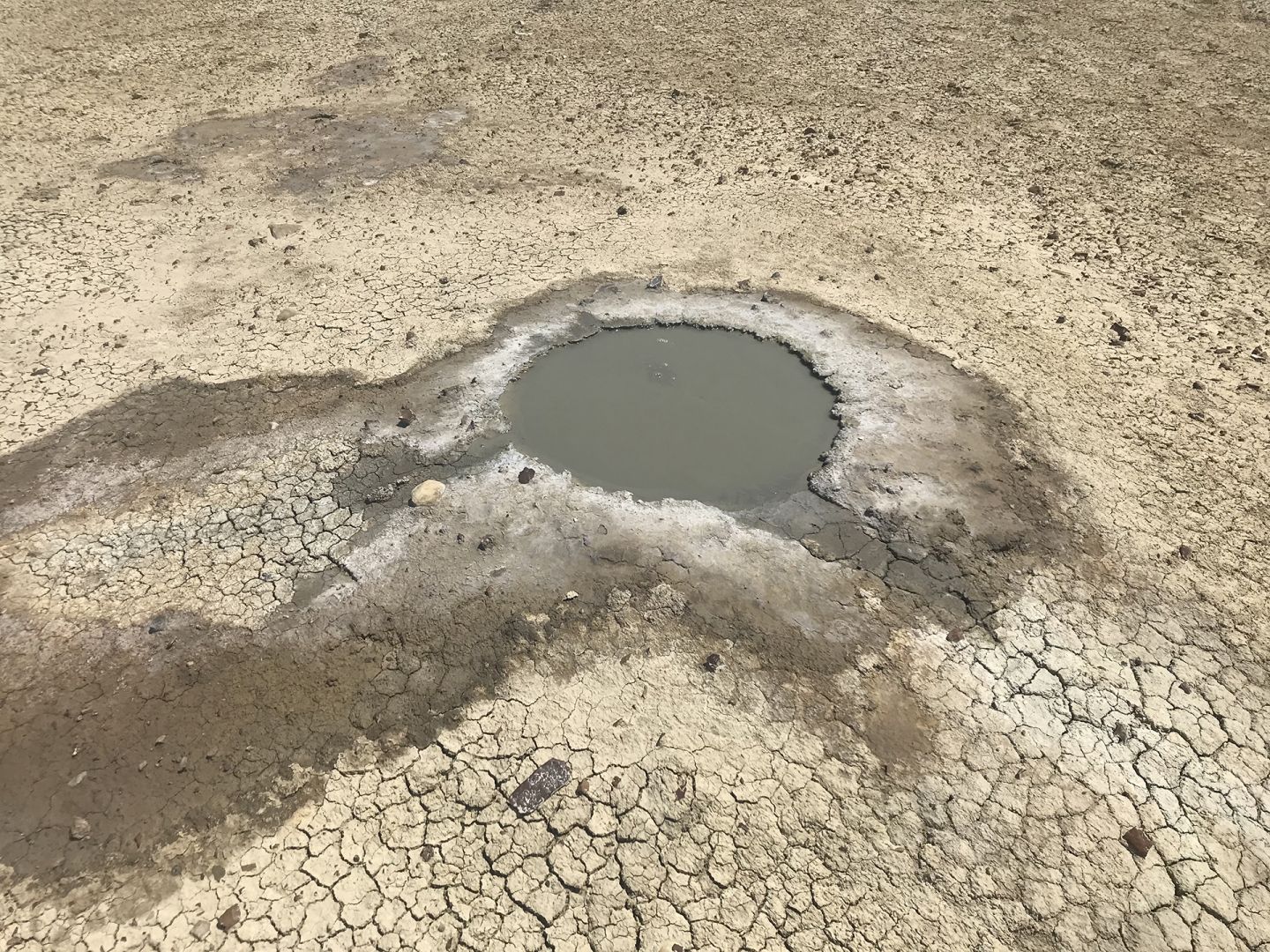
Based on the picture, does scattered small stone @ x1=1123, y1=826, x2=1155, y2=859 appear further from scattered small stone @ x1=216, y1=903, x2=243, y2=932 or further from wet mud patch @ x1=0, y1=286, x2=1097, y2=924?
scattered small stone @ x1=216, y1=903, x2=243, y2=932

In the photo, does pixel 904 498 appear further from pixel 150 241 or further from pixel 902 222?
pixel 150 241

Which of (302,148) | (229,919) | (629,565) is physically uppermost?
(302,148)

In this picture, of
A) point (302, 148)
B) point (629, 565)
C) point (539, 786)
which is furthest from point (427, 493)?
point (302, 148)

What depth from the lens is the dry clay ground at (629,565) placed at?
3.37 meters

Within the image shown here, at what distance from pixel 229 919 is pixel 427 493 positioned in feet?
7.99

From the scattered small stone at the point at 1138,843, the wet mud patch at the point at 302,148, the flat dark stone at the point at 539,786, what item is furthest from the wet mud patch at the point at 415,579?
the wet mud patch at the point at 302,148

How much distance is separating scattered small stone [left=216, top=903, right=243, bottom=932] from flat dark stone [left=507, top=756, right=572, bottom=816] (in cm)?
118

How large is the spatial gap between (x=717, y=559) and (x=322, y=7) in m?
11.7

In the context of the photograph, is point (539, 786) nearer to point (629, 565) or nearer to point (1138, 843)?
point (629, 565)

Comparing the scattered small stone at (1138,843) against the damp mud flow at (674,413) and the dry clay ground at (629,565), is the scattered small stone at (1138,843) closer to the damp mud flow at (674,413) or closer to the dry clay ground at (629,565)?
the dry clay ground at (629,565)

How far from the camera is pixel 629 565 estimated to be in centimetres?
454

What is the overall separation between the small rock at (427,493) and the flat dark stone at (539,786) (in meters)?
1.90

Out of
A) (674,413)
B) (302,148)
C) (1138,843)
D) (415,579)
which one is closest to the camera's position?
(1138,843)

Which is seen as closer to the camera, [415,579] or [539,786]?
[539,786]
